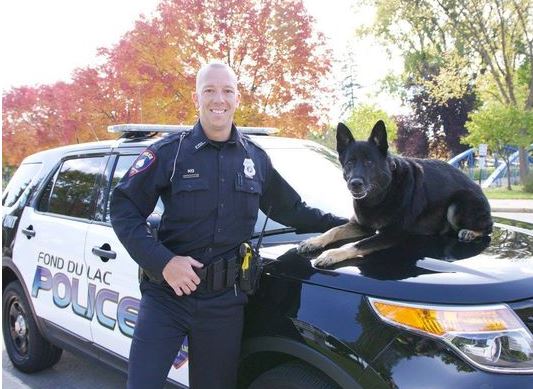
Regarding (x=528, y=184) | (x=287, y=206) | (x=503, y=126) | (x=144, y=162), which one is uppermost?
(x=503, y=126)

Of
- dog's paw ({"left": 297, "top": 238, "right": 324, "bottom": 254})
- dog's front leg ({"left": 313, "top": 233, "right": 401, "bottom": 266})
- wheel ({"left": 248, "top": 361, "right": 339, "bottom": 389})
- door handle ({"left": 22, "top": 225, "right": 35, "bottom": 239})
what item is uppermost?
dog's front leg ({"left": 313, "top": 233, "right": 401, "bottom": 266})

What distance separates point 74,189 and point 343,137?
2.16 meters

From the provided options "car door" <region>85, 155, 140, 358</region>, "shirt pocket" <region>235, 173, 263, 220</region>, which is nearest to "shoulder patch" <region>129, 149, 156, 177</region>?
"shirt pocket" <region>235, 173, 263, 220</region>

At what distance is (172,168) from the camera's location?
Result: 2.49 meters

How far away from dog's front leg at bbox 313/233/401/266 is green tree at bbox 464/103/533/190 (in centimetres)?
2400

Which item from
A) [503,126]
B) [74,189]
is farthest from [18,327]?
[503,126]

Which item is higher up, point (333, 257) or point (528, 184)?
point (333, 257)

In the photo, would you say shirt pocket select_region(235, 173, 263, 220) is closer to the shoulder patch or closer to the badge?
the badge

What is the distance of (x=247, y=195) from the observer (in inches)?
101

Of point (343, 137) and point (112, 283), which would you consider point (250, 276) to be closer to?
point (343, 137)

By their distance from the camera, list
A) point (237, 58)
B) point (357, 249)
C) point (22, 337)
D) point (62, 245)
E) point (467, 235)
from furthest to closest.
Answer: point (237, 58)
point (22, 337)
point (62, 245)
point (467, 235)
point (357, 249)

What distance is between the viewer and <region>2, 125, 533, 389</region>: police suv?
1.91m

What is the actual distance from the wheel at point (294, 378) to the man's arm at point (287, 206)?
86cm

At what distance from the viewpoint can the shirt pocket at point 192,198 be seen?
244cm
